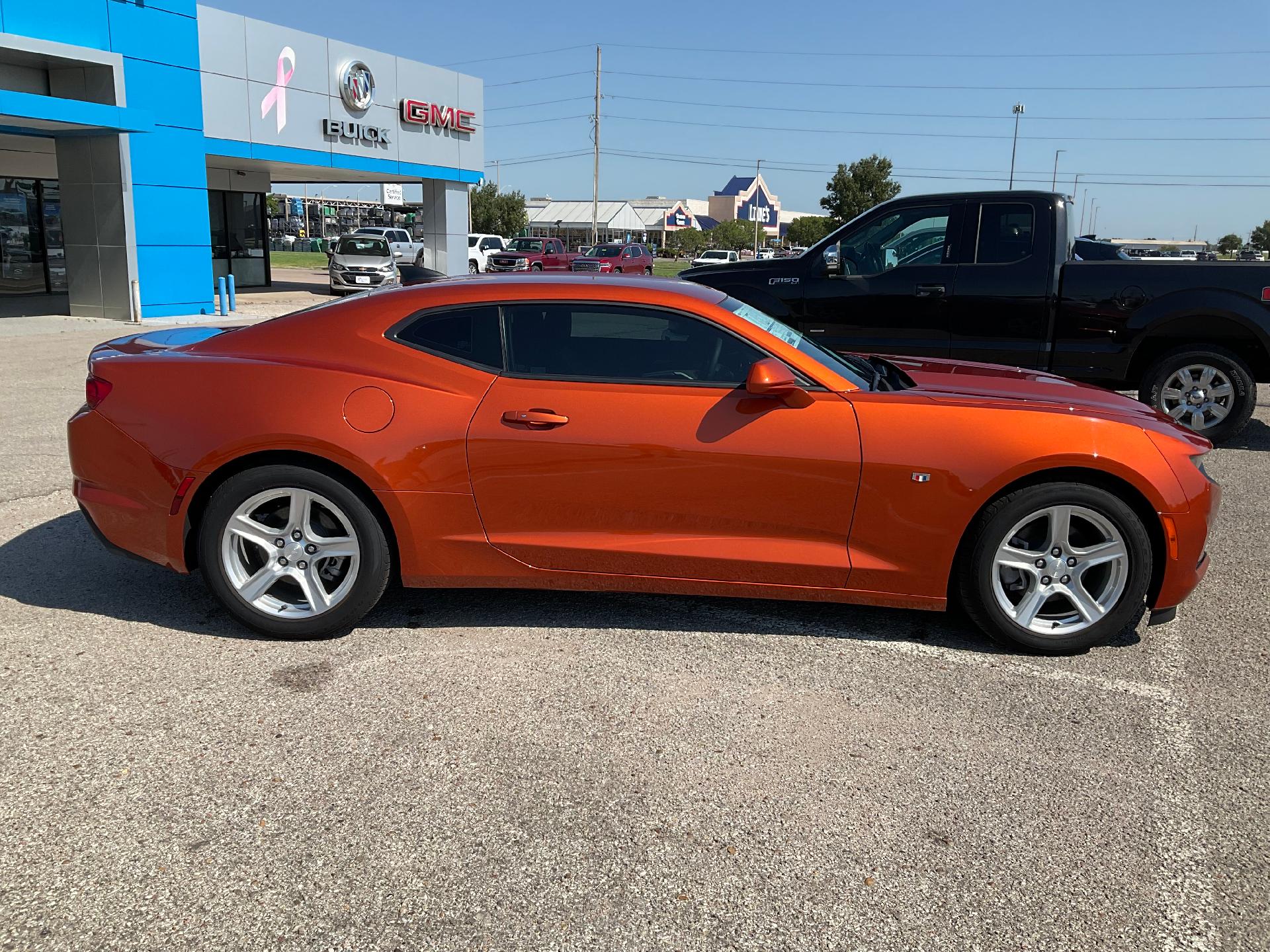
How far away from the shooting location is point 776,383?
158 inches

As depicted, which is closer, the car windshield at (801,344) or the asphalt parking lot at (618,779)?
the asphalt parking lot at (618,779)

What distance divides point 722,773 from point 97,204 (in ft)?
62.7

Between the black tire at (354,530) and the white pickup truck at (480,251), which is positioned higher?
the white pickup truck at (480,251)

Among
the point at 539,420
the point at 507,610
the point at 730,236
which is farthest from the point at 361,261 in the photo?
the point at 730,236

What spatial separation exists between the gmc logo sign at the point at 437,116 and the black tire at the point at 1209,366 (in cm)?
2418

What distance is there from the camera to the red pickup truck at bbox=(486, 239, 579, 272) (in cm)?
3553

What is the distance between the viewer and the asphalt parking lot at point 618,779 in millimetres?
2578

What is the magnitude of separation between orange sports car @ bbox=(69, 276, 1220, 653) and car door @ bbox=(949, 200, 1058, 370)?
4.47m

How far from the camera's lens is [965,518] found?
4.09m

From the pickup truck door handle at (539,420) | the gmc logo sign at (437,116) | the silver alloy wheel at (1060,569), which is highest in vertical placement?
the gmc logo sign at (437,116)

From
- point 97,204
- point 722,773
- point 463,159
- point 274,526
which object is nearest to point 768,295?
point 274,526

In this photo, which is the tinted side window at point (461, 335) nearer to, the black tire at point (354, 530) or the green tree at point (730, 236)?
the black tire at point (354, 530)

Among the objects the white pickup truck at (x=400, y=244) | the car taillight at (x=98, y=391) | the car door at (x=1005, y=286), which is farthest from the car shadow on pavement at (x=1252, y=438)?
the white pickup truck at (x=400, y=244)

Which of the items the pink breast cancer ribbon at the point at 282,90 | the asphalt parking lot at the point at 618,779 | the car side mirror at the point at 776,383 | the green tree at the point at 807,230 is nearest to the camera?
the asphalt parking lot at the point at 618,779
